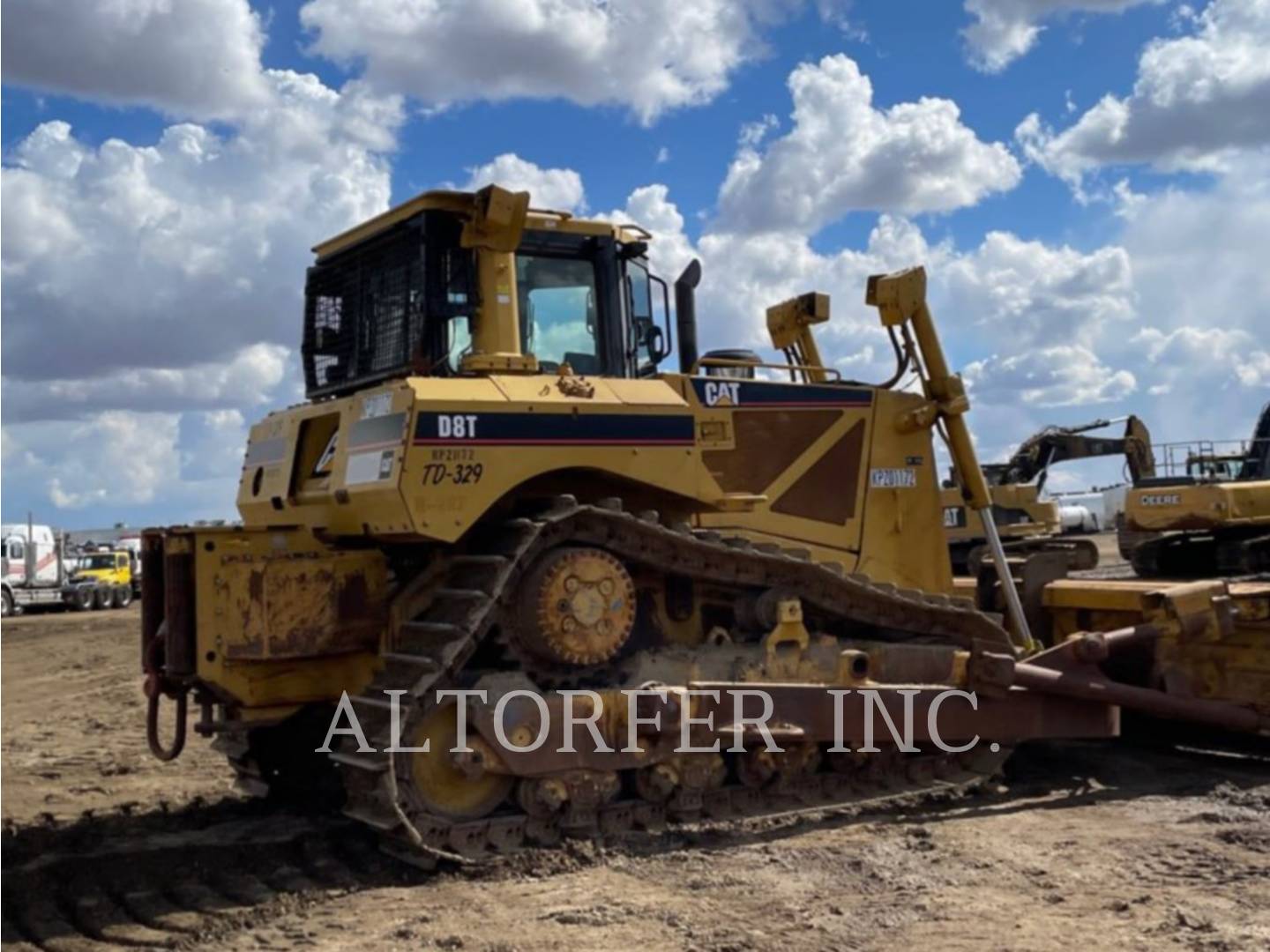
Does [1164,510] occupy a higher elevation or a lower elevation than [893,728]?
higher

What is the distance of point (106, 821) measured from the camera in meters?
8.28

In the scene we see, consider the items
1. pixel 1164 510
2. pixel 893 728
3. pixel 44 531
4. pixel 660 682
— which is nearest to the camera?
pixel 660 682

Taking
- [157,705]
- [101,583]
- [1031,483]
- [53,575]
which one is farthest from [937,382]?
[53,575]

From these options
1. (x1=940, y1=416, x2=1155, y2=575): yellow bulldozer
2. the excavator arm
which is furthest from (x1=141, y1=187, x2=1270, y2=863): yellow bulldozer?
the excavator arm

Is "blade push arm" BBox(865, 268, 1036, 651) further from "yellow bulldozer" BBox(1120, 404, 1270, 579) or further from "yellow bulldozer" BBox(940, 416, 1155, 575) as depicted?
"yellow bulldozer" BBox(940, 416, 1155, 575)

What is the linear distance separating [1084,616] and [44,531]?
3865 centimetres

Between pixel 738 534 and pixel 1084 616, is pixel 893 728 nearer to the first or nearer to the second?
pixel 738 534

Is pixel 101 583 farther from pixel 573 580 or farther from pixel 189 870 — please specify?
pixel 573 580

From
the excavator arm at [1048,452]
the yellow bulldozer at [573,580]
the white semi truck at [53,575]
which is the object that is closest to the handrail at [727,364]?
the yellow bulldozer at [573,580]

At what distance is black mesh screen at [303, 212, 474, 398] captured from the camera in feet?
25.6

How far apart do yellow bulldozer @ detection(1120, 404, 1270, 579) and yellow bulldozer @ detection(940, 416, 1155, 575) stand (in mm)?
5495

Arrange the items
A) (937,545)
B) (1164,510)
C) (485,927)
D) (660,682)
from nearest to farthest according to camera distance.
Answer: (485,927) < (660,682) < (937,545) < (1164,510)

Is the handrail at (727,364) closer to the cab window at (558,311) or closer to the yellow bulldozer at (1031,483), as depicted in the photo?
the cab window at (558,311)

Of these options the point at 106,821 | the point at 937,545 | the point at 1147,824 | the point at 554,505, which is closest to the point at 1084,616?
the point at 937,545
